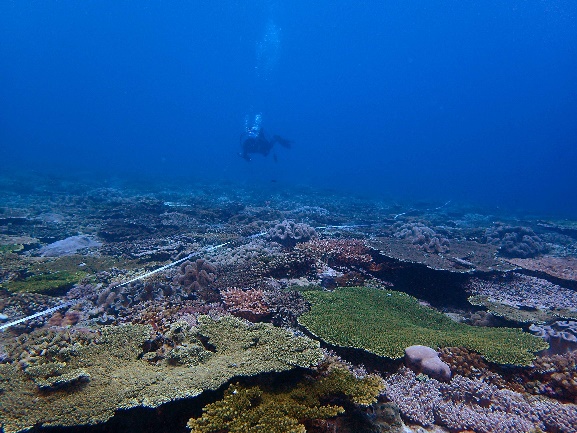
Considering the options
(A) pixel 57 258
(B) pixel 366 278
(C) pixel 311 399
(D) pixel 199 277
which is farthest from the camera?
(A) pixel 57 258

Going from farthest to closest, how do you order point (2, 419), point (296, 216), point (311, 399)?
point (296, 216) < point (311, 399) < point (2, 419)

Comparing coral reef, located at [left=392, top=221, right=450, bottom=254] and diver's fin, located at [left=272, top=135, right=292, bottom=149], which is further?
diver's fin, located at [left=272, top=135, right=292, bottom=149]

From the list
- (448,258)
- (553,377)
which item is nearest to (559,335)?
(553,377)

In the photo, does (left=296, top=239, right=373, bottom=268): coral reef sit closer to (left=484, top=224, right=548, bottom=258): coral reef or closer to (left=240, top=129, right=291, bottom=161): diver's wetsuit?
(left=484, top=224, right=548, bottom=258): coral reef

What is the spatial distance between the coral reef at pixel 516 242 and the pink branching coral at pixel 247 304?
10.8 meters

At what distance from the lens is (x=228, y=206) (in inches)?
755

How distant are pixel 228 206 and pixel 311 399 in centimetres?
1655

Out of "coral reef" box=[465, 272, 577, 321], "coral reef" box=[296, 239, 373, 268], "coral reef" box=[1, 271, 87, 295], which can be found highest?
"coral reef" box=[296, 239, 373, 268]

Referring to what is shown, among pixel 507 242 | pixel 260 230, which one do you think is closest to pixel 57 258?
pixel 260 230

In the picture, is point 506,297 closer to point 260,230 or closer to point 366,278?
point 366,278

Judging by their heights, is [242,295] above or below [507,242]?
below

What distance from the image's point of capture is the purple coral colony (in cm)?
321

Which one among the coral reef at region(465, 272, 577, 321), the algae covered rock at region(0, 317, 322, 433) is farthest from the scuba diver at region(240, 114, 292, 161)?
the algae covered rock at region(0, 317, 322, 433)

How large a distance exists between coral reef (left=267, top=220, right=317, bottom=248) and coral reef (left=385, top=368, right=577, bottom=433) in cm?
673
